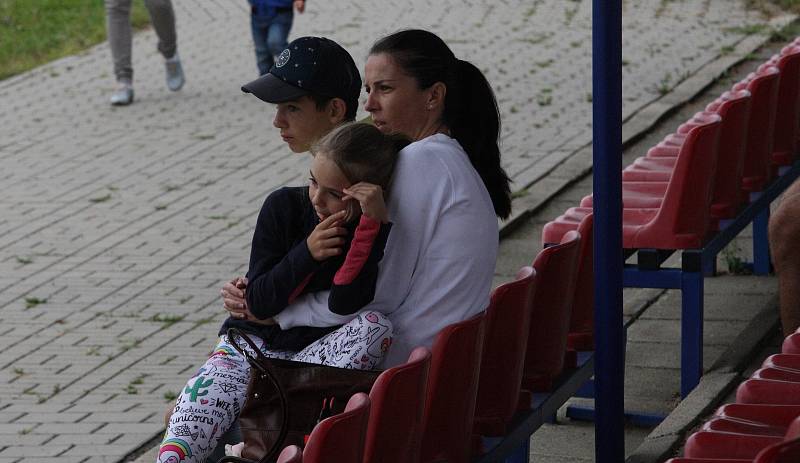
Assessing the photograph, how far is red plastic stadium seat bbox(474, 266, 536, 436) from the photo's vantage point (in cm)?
373

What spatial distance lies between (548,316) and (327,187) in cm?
89

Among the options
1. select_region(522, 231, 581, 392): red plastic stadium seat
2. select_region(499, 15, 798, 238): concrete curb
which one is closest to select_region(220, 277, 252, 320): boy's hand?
select_region(522, 231, 581, 392): red plastic stadium seat

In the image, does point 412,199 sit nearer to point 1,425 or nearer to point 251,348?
point 251,348

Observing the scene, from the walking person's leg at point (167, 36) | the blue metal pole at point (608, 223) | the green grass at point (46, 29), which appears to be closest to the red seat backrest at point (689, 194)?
the blue metal pole at point (608, 223)

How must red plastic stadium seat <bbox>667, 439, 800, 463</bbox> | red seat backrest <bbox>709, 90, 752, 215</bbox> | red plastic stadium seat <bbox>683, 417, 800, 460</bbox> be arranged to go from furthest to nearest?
red seat backrest <bbox>709, 90, 752, 215</bbox>, red plastic stadium seat <bbox>683, 417, 800, 460</bbox>, red plastic stadium seat <bbox>667, 439, 800, 463</bbox>

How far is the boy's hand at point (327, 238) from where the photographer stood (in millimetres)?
3500

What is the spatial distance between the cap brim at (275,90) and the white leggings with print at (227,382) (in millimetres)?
702

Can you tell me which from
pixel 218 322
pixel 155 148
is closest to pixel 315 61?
pixel 218 322

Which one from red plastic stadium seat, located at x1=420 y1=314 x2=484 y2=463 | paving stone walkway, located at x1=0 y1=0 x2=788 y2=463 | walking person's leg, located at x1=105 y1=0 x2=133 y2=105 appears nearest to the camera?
red plastic stadium seat, located at x1=420 y1=314 x2=484 y2=463

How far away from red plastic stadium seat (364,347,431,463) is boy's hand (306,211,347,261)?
0.39 m

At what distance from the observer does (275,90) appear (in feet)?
13.1

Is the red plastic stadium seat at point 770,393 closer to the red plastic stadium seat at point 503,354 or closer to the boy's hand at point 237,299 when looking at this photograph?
the red plastic stadium seat at point 503,354

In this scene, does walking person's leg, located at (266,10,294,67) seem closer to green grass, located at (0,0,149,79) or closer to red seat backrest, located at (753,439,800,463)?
green grass, located at (0,0,149,79)

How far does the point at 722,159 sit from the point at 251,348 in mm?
2296
